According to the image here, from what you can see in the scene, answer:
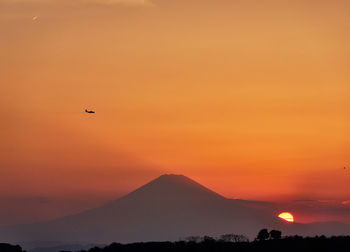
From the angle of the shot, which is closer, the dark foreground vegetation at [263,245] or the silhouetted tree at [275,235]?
the dark foreground vegetation at [263,245]

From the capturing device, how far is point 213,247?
154375 mm

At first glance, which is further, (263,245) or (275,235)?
(275,235)

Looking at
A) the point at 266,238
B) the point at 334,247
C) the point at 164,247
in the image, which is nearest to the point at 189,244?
the point at 164,247

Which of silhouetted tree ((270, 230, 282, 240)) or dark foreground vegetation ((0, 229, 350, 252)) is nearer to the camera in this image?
dark foreground vegetation ((0, 229, 350, 252))

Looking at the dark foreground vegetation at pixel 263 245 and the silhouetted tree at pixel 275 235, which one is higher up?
the silhouetted tree at pixel 275 235

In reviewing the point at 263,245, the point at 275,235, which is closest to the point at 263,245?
the point at 263,245

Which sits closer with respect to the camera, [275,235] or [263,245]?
[263,245]

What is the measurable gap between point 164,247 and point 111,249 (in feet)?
32.1

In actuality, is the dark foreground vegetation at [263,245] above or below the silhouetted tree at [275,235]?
below

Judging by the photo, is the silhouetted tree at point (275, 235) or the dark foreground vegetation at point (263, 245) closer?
the dark foreground vegetation at point (263, 245)

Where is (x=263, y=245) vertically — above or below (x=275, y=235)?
below

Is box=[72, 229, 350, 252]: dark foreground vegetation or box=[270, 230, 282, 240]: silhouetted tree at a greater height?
box=[270, 230, 282, 240]: silhouetted tree

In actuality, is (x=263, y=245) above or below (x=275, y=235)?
below

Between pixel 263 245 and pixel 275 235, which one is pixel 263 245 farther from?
pixel 275 235
